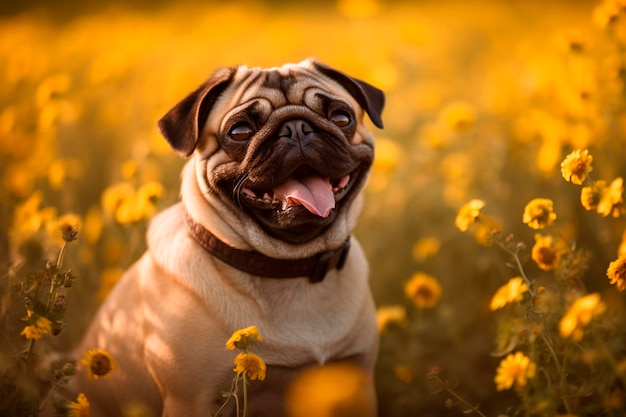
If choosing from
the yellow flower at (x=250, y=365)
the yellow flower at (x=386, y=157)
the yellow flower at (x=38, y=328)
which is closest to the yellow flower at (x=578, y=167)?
the yellow flower at (x=250, y=365)

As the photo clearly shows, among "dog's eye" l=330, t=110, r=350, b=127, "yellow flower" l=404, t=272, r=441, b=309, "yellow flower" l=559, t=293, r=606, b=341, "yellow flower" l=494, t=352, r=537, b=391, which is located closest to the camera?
"yellow flower" l=559, t=293, r=606, b=341

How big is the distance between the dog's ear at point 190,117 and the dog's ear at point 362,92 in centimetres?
50

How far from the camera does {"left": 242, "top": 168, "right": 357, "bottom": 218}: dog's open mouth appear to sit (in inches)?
122

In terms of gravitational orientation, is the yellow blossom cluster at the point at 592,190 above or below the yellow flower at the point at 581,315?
above

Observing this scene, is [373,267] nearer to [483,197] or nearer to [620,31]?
[483,197]

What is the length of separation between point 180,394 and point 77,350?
1099 mm

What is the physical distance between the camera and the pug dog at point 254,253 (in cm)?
310

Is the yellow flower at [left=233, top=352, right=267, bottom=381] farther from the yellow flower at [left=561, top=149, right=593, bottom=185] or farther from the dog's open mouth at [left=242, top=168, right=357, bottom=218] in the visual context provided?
the yellow flower at [left=561, top=149, right=593, bottom=185]

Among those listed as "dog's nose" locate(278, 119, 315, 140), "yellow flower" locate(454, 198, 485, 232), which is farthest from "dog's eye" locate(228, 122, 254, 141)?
"yellow flower" locate(454, 198, 485, 232)

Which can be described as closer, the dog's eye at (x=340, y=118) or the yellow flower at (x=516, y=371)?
the yellow flower at (x=516, y=371)

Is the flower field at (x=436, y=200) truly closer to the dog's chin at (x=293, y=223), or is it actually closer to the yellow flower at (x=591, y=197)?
the yellow flower at (x=591, y=197)

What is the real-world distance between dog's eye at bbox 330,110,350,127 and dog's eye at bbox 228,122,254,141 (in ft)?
1.35

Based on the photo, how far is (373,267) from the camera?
507 centimetres

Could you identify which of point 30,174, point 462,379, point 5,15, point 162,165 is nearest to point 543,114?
point 462,379
